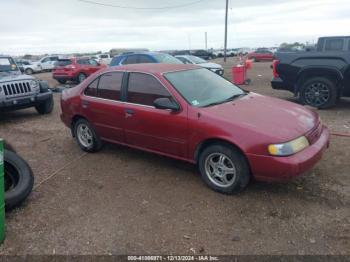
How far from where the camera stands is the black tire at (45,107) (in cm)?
946

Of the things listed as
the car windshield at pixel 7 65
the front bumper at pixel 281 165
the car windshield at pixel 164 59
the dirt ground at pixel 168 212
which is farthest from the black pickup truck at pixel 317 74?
the car windshield at pixel 7 65

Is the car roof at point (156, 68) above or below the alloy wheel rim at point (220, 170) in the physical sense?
above

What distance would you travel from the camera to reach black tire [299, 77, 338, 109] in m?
8.22

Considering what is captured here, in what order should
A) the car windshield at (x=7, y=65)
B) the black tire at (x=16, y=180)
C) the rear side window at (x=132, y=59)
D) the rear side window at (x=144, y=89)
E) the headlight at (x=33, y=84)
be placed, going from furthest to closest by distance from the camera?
1. the rear side window at (x=132, y=59)
2. the car windshield at (x=7, y=65)
3. the headlight at (x=33, y=84)
4. the rear side window at (x=144, y=89)
5. the black tire at (x=16, y=180)

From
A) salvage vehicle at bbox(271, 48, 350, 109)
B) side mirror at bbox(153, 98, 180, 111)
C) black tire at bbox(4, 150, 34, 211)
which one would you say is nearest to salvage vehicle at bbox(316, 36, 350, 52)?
salvage vehicle at bbox(271, 48, 350, 109)

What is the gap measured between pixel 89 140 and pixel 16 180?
5.90ft

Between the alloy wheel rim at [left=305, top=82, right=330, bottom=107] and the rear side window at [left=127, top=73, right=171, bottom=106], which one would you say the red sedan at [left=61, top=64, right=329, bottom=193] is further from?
the alloy wheel rim at [left=305, top=82, right=330, bottom=107]

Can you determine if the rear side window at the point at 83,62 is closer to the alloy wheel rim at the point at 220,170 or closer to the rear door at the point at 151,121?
the rear door at the point at 151,121

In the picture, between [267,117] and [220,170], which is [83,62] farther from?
[267,117]

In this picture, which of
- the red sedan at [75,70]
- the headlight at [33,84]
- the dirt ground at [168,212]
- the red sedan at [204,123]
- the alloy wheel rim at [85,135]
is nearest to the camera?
the dirt ground at [168,212]

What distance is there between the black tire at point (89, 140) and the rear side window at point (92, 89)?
19.2 inches

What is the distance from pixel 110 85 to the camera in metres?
5.29

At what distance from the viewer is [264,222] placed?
354cm

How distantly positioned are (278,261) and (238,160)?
1.24m
